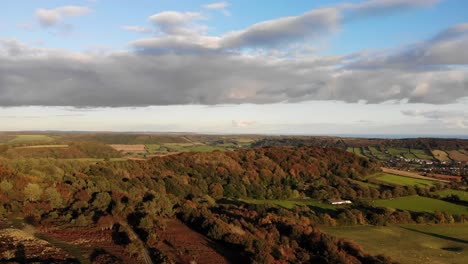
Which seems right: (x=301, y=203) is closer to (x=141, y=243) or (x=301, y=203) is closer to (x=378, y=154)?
(x=141, y=243)

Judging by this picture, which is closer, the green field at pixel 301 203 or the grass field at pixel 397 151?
the green field at pixel 301 203

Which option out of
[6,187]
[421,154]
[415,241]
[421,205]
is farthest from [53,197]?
[421,154]

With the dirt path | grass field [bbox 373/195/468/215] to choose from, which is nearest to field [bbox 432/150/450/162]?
grass field [bbox 373/195/468/215]

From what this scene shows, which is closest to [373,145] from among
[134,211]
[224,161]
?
[224,161]

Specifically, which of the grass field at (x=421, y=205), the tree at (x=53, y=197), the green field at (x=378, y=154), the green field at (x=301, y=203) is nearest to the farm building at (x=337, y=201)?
the green field at (x=301, y=203)

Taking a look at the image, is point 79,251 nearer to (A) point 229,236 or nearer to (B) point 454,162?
(A) point 229,236

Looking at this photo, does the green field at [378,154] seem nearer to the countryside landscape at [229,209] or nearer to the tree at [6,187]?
the countryside landscape at [229,209]
